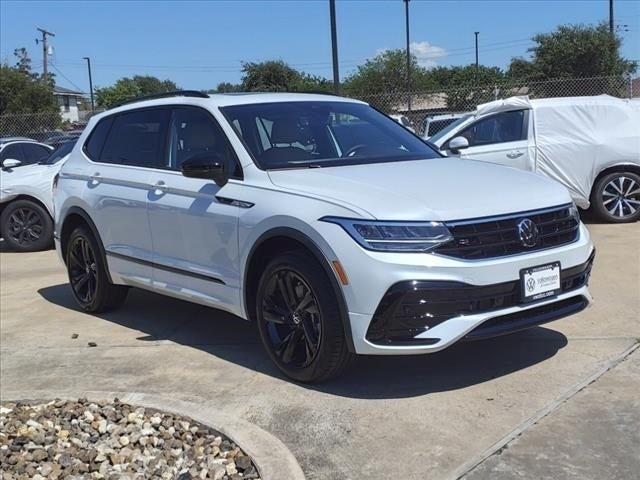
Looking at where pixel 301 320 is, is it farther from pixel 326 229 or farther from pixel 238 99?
pixel 238 99

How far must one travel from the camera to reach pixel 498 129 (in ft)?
32.3

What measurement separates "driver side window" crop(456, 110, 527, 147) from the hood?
5.15 metres

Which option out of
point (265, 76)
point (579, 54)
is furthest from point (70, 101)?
point (579, 54)

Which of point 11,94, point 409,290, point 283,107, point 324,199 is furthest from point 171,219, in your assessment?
point 11,94

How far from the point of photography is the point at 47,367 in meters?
5.15

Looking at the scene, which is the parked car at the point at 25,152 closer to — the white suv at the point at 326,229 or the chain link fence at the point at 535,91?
the white suv at the point at 326,229

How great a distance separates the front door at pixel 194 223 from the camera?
4746 millimetres

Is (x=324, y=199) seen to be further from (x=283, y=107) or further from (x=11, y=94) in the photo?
(x=11, y=94)

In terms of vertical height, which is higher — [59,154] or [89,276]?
[59,154]

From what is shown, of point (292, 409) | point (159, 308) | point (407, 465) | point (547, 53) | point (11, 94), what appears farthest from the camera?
point (547, 53)

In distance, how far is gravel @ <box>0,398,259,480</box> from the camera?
3.44 m

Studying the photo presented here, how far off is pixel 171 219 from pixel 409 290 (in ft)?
6.96

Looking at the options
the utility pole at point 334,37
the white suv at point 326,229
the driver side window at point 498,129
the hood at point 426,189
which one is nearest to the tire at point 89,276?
the white suv at point 326,229

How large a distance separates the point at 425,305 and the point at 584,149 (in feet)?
21.1
